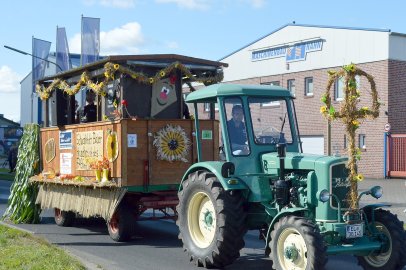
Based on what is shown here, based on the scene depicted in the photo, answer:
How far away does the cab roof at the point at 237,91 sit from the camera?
8.96 m

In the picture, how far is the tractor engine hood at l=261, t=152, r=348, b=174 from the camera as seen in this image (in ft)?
26.0

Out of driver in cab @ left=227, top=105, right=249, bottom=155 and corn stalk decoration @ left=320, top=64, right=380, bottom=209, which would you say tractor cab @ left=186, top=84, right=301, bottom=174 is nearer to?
driver in cab @ left=227, top=105, right=249, bottom=155

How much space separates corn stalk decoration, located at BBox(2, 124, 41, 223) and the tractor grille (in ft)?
26.9

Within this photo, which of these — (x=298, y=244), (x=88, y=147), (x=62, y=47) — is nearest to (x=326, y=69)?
(x=62, y=47)

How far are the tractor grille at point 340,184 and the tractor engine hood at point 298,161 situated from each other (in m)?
0.09

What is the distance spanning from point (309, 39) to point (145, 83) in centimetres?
2371

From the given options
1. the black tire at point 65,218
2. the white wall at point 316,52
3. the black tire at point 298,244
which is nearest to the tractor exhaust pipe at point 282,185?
the black tire at point 298,244

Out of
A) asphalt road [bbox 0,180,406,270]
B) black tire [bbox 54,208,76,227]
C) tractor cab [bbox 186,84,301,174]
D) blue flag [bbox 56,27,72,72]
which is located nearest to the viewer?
tractor cab [bbox 186,84,301,174]

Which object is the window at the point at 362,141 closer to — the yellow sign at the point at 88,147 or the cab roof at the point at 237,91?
the yellow sign at the point at 88,147

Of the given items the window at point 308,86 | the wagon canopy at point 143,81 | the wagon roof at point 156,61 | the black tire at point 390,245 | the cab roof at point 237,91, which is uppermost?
the window at point 308,86

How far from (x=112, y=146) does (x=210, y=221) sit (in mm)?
2986

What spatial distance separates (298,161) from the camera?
8.23m

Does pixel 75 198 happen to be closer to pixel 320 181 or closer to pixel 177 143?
pixel 177 143

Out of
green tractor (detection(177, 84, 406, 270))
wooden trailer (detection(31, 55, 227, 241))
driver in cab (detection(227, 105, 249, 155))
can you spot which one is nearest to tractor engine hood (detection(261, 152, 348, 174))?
green tractor (detection(177, 84, 406, 270))
